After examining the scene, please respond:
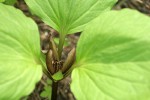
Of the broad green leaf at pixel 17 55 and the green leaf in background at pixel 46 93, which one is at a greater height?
the broad green leaf at pixel 17 55

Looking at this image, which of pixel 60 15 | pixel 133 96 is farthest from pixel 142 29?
pixel 60 15

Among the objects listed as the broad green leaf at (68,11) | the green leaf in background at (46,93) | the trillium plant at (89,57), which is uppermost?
the broad green leaf at (68,11)

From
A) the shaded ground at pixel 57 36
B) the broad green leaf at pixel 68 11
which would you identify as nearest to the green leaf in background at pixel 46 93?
the shaded ground at pixel 57 36

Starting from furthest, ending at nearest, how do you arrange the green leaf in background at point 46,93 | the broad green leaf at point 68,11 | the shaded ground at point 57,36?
the shaded ground at point 57,36
the green leaf in background at point 46,93
the broad green leaf at point 68,11

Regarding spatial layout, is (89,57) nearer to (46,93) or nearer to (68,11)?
(68,11)

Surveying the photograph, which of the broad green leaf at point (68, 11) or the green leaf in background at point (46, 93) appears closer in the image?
the broad green leaf at point (68, 11)

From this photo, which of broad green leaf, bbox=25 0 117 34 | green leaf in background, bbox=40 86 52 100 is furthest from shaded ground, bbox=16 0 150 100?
broad green leaf, bbox=25 0 117 34

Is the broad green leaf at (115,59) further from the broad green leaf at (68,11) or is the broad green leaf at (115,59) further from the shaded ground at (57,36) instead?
the shaded ground at (57,36)

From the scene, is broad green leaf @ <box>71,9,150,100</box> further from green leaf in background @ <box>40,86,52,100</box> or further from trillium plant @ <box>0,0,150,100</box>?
green leaf in background @ <box>40,86,52,100</box>
